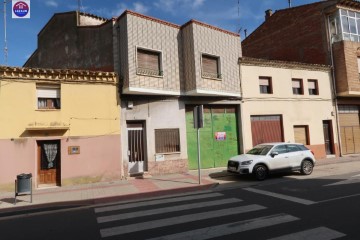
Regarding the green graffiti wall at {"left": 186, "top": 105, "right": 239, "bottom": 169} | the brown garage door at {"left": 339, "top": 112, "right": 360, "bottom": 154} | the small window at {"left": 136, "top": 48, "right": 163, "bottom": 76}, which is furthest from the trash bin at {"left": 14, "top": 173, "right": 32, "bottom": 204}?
the brown garage door at {"left": 339, "top": 112, "right": 360, "bottom": 154}

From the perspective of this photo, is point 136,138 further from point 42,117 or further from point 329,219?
point 329,219

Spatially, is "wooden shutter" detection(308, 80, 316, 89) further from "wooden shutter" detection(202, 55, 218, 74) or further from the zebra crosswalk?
the zebra crosswalk

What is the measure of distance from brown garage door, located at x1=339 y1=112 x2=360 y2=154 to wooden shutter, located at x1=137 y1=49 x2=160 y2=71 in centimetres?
1437

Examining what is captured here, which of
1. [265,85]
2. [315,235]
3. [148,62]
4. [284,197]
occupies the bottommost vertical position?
[315,235]

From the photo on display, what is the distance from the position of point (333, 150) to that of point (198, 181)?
12.7 metres

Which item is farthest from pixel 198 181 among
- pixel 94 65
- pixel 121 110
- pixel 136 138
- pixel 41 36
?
pixel 41 36

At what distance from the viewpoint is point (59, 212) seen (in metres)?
8.61

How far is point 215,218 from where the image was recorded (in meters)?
6.97

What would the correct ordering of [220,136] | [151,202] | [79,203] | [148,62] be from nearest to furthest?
[151,202]
[79,203]
[148,62]
[220,136]

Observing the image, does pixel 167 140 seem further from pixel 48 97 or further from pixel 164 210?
pixel 164 210

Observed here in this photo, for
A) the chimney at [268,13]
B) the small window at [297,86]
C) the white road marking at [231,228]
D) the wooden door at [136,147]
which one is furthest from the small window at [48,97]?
the chimney at [268,13]

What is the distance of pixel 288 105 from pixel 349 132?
5.99 metres

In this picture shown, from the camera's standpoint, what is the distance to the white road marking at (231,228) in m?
5.79

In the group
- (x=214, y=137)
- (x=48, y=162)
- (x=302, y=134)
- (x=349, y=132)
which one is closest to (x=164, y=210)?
(x=48, y=162)
